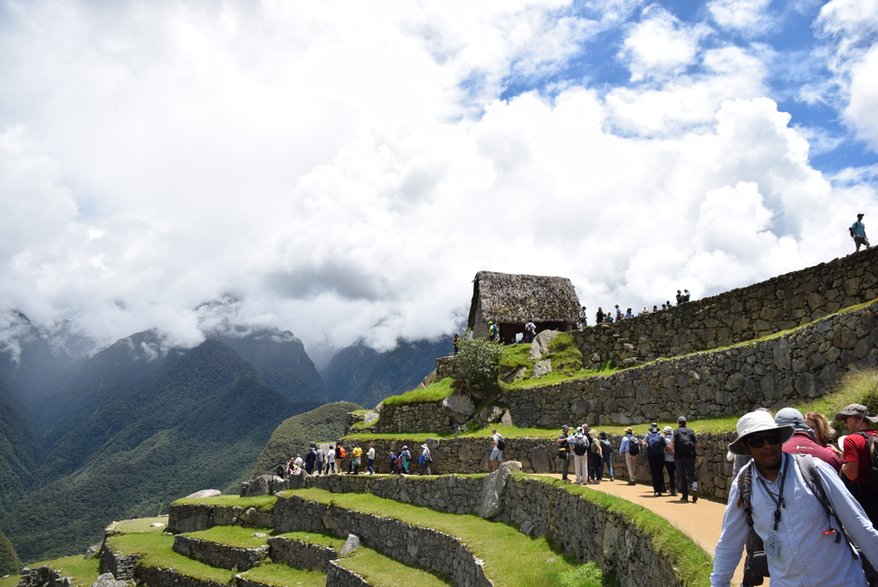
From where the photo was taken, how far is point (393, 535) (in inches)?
674

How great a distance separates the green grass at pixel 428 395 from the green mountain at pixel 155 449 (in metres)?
55.4

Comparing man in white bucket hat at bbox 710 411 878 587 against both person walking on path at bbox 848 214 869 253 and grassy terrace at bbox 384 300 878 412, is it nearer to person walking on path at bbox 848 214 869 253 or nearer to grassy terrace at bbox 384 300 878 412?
person walking on path at bbox 848 214 869 253

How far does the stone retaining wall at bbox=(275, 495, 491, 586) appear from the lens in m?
13.2

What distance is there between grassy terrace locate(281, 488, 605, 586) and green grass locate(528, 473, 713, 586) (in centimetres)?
123

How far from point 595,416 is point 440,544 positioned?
7015mm

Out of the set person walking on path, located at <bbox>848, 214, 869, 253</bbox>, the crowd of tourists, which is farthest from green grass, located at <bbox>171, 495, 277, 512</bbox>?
person walking on path, located at <bbox>848, 214, 869, 253</bbox>

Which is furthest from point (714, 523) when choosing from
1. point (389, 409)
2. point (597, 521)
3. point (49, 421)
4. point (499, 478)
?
point (49, 421)

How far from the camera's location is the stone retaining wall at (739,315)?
13.5 meters

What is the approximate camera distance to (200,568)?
2252cm

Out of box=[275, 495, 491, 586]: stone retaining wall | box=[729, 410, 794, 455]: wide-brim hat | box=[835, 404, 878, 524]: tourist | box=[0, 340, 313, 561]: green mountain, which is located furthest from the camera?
box=[0, 340, 313, 561]: green mountain

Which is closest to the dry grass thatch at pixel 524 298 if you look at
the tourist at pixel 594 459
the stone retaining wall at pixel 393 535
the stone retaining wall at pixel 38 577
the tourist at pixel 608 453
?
the stone retaining wall at pixel 393 535

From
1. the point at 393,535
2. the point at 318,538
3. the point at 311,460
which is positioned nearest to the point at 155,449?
the point at 311,460

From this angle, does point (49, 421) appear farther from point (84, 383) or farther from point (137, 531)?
point (137, 531)

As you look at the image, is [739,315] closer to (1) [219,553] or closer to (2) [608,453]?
(2) [608,453]
